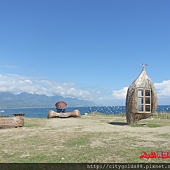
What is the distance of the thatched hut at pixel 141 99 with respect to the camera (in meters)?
21.9

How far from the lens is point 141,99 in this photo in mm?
22609

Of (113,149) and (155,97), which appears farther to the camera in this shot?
(155,97)

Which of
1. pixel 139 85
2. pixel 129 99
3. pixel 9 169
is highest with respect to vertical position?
pixel 139 85

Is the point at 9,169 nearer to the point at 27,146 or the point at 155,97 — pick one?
the point at 27,146

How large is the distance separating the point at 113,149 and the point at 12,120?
12795mm

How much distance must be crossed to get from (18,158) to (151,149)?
602 centimetres

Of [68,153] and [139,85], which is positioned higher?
[139,85]

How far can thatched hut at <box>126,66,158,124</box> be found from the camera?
21.9m

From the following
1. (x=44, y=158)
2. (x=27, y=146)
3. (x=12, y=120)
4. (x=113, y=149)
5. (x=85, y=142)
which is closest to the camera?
(x=44, y=158)

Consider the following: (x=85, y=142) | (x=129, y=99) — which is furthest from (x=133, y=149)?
(x=129, y=99)

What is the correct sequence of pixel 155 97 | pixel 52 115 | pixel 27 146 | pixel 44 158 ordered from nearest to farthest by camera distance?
1. pixel 44 158
2. pixel 27 146
3. pixel 155 97
4. pixel 52 115

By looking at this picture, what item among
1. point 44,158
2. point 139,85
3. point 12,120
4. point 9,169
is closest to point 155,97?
point 139,85

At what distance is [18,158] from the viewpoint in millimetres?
9523

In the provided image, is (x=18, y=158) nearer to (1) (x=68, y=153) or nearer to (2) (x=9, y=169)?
(2) (x=9, y=169)
